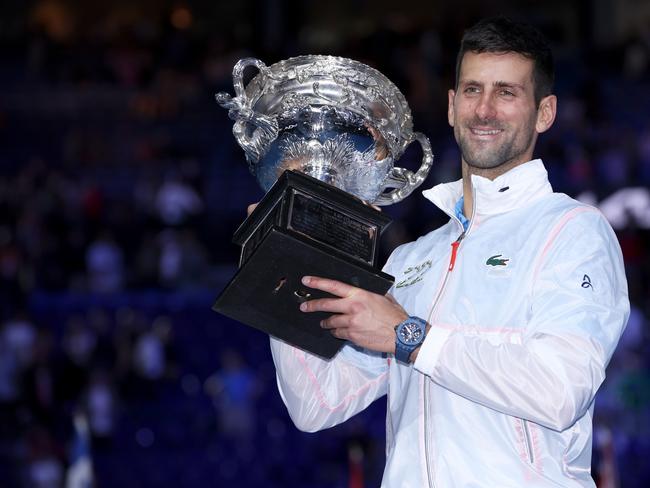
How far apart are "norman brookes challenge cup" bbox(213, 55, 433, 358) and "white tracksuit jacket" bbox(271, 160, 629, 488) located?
0.67ft

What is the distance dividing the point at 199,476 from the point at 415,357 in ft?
26.3

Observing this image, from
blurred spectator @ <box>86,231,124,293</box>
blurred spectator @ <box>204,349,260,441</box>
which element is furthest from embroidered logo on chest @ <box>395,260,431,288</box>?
blurred spectator @ <box>86,231,124,293</box>

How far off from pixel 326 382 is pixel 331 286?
1.77 feet

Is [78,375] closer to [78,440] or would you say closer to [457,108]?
[78,440]

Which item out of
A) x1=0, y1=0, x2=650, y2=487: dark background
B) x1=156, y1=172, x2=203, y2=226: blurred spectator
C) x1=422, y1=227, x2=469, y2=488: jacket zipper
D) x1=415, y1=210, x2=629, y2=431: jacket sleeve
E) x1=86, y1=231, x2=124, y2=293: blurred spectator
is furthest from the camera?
x1=156, y1=172, x2=203, y2=226: blurred spectator

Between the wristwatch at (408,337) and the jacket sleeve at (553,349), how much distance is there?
2 cm

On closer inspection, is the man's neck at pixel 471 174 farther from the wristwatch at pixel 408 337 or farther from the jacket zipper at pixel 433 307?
the wristwatch at pixel 408 337

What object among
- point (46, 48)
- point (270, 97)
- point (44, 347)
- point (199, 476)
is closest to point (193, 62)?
point (46, 48)

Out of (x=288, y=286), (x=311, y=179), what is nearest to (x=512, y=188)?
(x=311, y=179)

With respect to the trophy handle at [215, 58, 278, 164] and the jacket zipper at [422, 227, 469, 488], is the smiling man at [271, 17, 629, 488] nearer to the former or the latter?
the jacket zipper at [422, 227, 469, 488]

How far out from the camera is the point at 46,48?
685 inches

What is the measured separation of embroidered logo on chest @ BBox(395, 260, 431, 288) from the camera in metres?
3.00

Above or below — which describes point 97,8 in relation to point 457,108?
below

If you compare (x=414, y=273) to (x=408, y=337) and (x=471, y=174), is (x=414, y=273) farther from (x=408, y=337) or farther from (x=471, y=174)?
(x=408, y=337)
